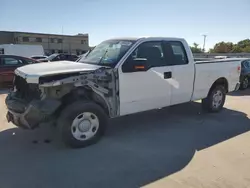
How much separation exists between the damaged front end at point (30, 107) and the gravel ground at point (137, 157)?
53cm

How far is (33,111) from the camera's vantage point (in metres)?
4.06

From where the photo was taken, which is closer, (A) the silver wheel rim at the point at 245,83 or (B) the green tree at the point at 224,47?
(A) the silver wheel rim at the point at 245,83

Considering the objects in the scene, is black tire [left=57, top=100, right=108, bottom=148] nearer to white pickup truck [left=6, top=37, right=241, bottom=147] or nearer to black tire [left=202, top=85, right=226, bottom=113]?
white pickup truck [left=6, top=37, right=241, bottom=147]

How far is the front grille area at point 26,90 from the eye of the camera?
14.6 feet

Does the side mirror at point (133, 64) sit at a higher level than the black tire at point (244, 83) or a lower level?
higher

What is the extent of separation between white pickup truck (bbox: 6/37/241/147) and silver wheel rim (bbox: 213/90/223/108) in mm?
833

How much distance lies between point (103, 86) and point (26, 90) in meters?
1.43

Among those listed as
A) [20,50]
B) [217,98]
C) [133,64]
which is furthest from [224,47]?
[133,64]

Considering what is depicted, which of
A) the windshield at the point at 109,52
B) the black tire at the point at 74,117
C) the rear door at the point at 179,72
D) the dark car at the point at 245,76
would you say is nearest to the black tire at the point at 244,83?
the dark car at the point at 245,76

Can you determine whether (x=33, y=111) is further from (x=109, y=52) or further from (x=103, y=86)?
(x=109, y=52)

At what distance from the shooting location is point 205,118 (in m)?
6.36

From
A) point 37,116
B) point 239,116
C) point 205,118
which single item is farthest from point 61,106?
point 239,116

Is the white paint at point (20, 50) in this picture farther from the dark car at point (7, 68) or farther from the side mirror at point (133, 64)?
the side mirror at point (133, 64)

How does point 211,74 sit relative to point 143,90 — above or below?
above
